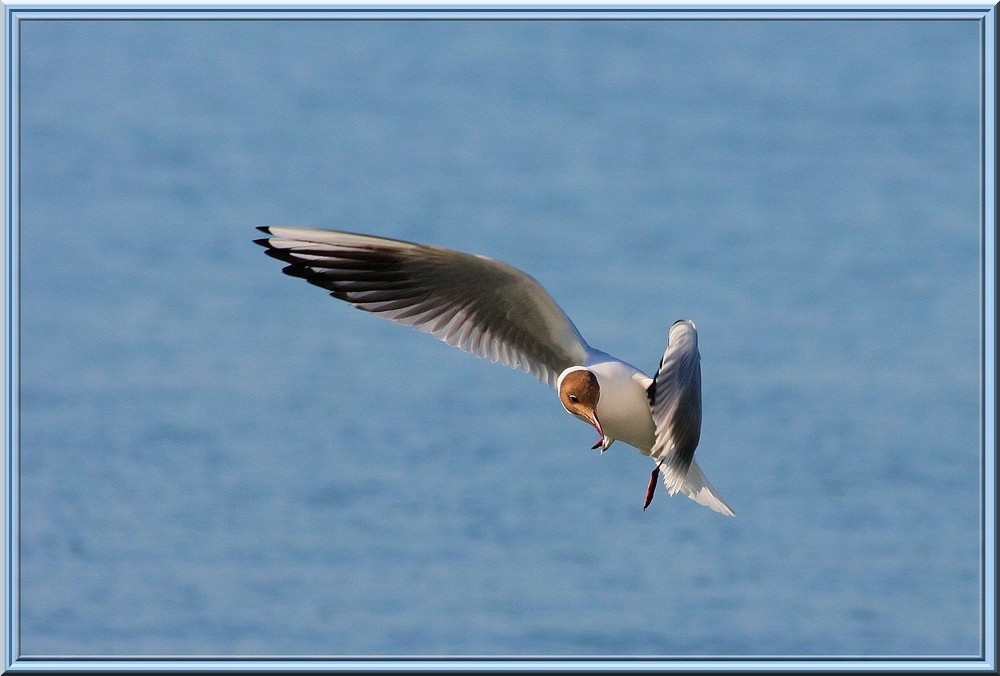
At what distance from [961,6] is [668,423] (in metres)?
1.58

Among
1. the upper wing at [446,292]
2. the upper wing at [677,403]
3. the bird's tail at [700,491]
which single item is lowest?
the bird's tail at [700,491]

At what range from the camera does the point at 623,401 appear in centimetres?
331

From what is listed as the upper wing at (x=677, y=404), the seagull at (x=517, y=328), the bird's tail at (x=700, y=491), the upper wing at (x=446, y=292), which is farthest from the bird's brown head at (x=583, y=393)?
the bird's tail at (x=700, y=491)

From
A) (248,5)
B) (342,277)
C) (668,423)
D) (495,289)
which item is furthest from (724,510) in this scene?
(248,5)

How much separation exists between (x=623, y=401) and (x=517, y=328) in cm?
41

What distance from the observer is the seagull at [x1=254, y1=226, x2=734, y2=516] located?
3273 mm

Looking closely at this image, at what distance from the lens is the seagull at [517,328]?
3.27 m

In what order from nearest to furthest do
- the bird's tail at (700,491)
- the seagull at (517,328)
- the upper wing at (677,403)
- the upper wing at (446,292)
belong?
the upper wing at (677,403), the seagull at (517,328), the upper wing at (446,292), the bird's tail at (700,491)

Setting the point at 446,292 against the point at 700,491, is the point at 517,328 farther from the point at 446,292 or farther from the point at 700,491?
the point at 700,491

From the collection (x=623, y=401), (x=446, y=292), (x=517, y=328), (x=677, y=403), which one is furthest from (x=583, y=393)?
(x=446, y=292)

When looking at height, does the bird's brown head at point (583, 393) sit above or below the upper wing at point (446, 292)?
below

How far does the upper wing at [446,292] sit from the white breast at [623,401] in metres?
0.23

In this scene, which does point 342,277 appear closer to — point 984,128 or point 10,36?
point 10,36

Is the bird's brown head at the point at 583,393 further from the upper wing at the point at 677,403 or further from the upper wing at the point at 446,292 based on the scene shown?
the upper wing at the point at 446,292
